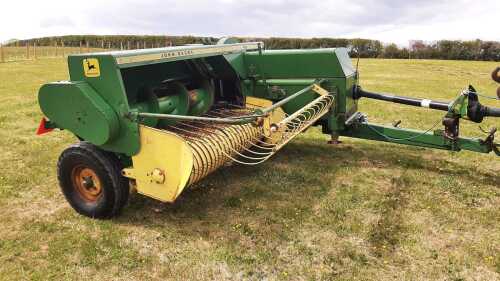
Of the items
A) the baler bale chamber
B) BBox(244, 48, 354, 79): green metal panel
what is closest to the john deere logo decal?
the baler bale chamber

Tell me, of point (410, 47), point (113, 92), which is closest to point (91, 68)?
point (113, 92)

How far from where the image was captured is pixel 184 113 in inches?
205

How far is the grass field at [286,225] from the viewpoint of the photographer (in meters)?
3.54

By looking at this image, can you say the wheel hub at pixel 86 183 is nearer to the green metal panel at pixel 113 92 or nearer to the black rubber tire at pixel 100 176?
the black rubber tire at pixel 100 176

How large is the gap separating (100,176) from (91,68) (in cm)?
98

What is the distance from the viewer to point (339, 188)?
16.7 feet

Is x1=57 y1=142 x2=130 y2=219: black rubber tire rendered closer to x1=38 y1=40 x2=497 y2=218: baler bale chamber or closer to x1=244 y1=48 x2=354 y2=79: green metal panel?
x1=38 y1=40 x2=497 y2=218: baler bale chamber

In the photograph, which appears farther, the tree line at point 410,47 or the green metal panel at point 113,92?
the tree line at point 410,47

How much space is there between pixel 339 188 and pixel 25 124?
667 cm

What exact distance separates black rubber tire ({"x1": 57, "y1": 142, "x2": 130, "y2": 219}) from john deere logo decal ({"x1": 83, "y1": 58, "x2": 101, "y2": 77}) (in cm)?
67

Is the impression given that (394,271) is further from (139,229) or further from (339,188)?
(139,229)

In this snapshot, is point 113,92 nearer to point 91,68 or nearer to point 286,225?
point 91,68

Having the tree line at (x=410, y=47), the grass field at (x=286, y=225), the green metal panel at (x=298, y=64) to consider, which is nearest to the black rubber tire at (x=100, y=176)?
the grass field at (x=286, y=225)

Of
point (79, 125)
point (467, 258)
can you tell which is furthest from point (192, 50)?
point (467, 258)
